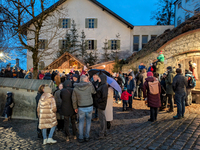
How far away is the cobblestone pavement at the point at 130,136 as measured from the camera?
407 cm

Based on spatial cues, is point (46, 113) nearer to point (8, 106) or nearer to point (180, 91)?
point (8, 106)

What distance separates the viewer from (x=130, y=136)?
4645mm

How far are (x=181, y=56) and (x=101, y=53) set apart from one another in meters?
14.8

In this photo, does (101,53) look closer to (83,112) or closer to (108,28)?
(108,28)

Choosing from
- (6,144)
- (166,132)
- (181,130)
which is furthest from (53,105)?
(181,130)

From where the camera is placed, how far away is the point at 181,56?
1152 centimetres

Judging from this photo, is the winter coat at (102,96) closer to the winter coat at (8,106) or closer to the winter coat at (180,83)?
the winter coat at (180,83)

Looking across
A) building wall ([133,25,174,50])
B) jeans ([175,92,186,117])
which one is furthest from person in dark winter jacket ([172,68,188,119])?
building wall ([133,25,174,50])

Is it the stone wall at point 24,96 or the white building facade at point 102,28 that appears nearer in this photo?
the stone wall at point 24,96

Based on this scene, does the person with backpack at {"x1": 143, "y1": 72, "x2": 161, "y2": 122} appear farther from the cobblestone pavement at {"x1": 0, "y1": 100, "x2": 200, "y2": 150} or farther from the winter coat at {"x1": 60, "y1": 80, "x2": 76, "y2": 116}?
the winter coat at {"x1": 60, "y1": 80, "x2": 76, "y2": 116}

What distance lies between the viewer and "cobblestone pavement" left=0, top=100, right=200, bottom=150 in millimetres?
4074

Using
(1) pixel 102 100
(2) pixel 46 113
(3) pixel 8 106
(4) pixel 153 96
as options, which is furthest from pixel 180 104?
(3) pixel 8 106

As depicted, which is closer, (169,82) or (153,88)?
(153,88)

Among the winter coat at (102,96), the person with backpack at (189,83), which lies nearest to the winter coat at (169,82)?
the person with backpack at (189,83)
